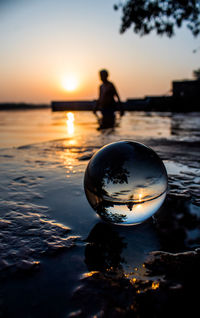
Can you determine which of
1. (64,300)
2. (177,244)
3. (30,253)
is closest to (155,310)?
(64,300)

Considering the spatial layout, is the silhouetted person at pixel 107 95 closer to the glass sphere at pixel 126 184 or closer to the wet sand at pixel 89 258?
the wet sand at pixel 89 258

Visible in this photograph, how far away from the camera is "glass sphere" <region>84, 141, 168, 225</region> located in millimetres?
2150

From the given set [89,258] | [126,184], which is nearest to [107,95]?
[126,184]

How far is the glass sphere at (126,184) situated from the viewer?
7.06 ft

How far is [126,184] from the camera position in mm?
2135

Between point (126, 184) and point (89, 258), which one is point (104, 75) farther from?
point (89, 258)

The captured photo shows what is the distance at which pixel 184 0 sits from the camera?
668 inches

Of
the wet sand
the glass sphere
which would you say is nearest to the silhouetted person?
the wet sand

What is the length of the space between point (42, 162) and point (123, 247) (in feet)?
11.1

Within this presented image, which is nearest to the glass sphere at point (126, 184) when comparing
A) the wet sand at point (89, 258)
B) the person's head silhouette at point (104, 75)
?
the wet sand at point (89, 258)

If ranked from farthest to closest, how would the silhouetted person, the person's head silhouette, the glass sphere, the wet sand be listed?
1. the silhouetted person
2. the person's head silhouette
3. the glass sphere
4. the wet sand

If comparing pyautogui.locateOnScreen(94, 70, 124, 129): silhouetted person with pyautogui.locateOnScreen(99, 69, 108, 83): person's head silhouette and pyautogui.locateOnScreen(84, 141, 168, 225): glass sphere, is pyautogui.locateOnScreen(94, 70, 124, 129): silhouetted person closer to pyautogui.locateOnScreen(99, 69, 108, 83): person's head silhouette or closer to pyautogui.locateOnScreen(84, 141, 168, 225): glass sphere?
pyautogui.locateOnScreen(99, 69, 108, 83): person's head silhouette

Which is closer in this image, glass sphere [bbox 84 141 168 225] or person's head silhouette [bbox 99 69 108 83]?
glass sphere [bbox 84 141 168 225]

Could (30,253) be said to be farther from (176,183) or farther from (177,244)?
(176,183)
